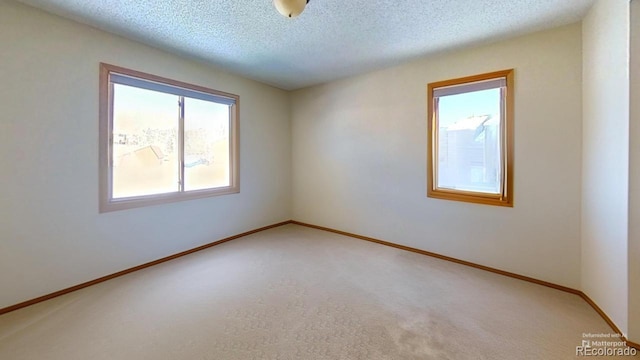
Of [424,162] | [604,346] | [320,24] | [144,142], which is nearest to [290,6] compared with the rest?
[320,24]

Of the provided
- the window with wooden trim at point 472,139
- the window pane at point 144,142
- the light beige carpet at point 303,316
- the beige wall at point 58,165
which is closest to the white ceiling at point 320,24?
the beige wall at point 58,165

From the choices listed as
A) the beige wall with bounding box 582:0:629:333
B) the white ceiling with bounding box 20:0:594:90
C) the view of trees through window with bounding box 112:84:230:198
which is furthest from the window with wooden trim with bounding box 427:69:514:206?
the view of trees through window with bounding box 112:84:230:198

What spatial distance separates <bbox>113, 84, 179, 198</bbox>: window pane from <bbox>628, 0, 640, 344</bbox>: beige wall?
4190 millimetres

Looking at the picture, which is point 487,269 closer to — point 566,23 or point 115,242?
point 566,23

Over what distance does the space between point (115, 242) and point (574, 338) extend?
4024mm

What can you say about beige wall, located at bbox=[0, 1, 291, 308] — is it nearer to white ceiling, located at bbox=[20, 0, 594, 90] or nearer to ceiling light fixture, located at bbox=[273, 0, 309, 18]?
white ceiling, located at bbox=[20, 0, 594, 90]

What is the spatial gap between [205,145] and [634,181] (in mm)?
4211

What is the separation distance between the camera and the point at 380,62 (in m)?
3.36

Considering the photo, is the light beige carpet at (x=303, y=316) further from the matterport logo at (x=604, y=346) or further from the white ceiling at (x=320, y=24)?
the white ceiling at (x=320, y=24)

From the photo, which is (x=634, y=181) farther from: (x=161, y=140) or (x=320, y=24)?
(x=161, y=140)

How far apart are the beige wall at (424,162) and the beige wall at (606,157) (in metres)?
0.14

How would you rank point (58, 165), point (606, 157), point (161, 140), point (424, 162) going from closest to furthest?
point (606, 157) → point (58, 165) → point (161, 140) → point (424, 162)

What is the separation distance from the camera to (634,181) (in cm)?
164

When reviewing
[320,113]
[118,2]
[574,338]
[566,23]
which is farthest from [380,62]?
[574,338]
